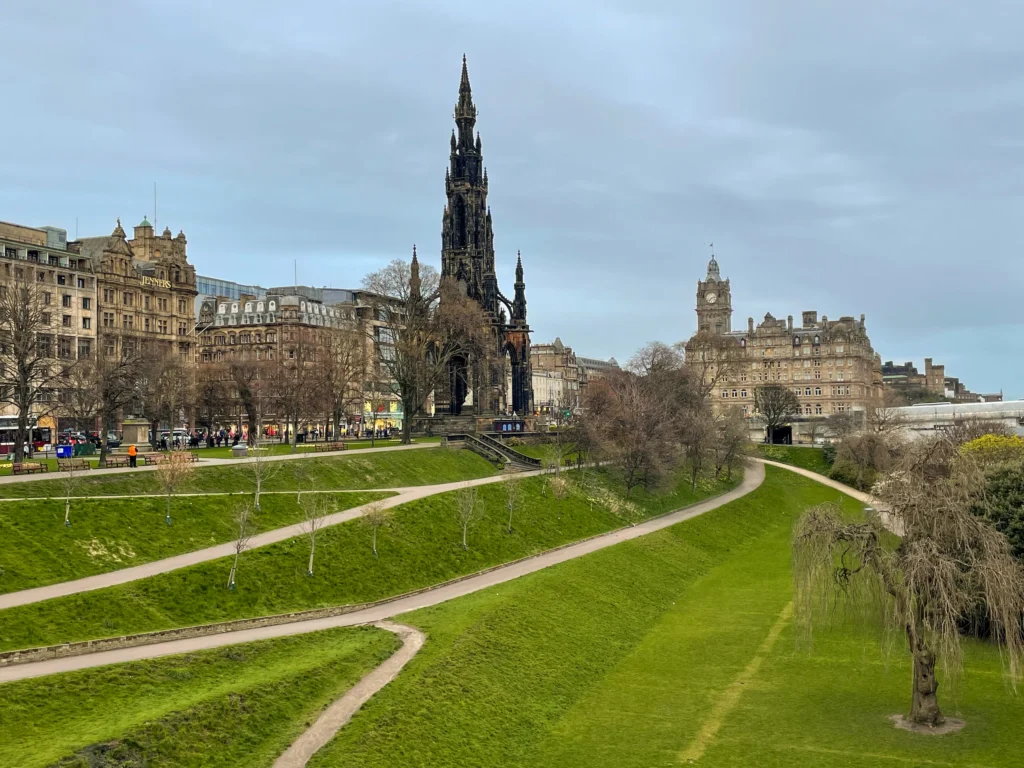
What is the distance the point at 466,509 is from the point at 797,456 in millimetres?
78525

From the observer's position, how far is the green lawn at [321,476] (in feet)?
149

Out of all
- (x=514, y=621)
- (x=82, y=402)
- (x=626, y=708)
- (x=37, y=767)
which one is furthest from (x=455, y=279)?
(x=37, y=767)

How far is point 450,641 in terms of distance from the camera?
3397 centimetres

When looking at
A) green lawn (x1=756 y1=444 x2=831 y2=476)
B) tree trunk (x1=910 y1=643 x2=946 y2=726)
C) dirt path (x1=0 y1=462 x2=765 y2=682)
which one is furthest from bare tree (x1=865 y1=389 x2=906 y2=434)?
tree trunk (x1=910 y1=643 x2=946 y2=726)

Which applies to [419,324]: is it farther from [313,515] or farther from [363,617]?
[363,617]

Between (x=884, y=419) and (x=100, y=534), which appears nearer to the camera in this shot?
(x=100, y=534)

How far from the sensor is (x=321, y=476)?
60.6 m

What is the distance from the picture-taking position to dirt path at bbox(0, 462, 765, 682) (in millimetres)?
27328

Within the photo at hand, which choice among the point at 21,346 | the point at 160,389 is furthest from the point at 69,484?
the point at 160,389

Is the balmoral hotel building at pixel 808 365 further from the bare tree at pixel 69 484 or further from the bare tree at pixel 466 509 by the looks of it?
the bare tree at pixel 69 484

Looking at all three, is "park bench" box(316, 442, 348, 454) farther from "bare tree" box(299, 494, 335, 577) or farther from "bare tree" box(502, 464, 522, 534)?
"bare tree" box(299, 494, 335, 577)

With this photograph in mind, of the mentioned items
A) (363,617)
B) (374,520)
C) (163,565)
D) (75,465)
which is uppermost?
(75,465)

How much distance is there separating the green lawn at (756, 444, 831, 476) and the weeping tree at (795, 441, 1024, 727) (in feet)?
275

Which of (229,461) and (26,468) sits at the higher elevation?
(26,468)
